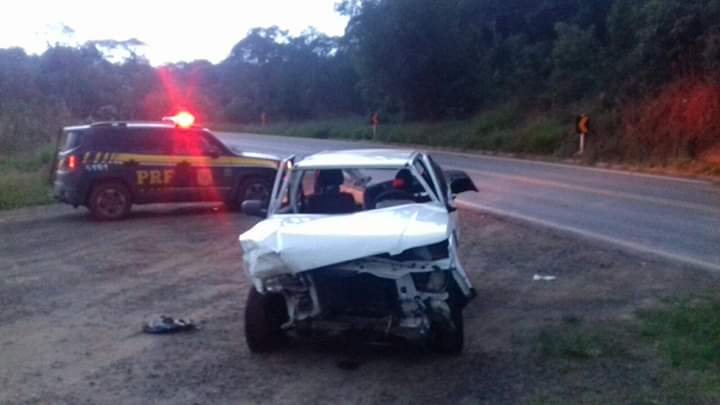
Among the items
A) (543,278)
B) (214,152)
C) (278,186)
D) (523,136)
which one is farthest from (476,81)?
(278,186)

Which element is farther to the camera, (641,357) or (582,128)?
(582,128)

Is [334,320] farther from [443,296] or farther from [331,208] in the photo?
[331,208]

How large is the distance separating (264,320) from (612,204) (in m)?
11.6

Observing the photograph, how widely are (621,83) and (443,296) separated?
28.4m

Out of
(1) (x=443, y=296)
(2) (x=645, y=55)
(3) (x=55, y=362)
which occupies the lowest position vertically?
(3) (x=55, y=362)

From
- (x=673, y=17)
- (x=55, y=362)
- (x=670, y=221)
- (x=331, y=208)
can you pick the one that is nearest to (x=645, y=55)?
(x=673, y=17)

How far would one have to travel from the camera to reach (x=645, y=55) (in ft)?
Result: 111

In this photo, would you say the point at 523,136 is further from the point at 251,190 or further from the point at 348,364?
the point at 348,364

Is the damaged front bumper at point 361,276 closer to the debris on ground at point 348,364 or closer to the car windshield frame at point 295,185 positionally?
the debris on ground at point 348,364

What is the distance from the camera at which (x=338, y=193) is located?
1045cm

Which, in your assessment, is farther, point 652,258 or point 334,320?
point 652,258

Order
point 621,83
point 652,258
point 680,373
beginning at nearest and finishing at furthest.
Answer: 1. point 680,373
2. point 652,258
3. point 621,83

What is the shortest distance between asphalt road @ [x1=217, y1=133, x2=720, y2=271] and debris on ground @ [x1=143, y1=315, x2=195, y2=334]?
612cm

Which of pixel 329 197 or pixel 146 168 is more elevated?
pixel 329 197
